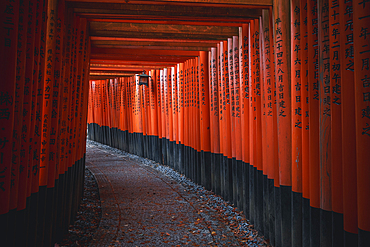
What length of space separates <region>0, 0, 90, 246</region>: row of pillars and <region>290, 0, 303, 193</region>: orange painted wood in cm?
286

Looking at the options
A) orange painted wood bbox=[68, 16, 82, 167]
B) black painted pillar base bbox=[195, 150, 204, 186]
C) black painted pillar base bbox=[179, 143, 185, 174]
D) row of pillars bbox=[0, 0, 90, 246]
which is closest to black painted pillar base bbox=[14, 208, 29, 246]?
row of pillars bbox=[0, 0, 90, 246]

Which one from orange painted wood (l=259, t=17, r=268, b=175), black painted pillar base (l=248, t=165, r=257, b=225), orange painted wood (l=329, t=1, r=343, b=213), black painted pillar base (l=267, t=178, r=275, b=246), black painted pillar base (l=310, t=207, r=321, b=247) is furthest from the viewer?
black painted pillar base (l=248, t=165, r=257, b=225)

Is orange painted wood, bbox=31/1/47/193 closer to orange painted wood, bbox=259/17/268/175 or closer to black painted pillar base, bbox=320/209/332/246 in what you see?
black painted pillar base, bbox=320/209/332/246

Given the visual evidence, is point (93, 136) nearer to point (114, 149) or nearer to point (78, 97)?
point (114, 149)

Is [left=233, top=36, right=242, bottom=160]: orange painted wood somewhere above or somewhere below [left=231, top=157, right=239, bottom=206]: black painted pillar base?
above

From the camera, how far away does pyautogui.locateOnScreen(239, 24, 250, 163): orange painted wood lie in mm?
5746

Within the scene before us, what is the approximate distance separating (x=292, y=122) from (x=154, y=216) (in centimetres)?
328

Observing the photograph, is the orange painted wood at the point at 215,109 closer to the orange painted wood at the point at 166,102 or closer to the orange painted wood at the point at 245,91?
the orange painted wood at the point at 245,91

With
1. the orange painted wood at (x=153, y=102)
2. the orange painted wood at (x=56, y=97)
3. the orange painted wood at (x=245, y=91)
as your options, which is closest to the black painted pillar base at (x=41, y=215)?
the orange painted wood at (x=56, y=97)

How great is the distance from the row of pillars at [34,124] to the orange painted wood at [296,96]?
2.86 meters

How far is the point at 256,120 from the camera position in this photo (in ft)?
17.4

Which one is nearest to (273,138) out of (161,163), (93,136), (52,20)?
(52,20)

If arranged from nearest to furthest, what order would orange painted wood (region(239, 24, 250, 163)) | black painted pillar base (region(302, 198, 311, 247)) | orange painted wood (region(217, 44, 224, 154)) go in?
black painted pillar base (region(302, 198, 311, 247)), orange painted wood (region(239, 24, 250, 163)), orange painted wood (region(217, 44, 224, 154))

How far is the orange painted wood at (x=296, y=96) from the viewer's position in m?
3.73
